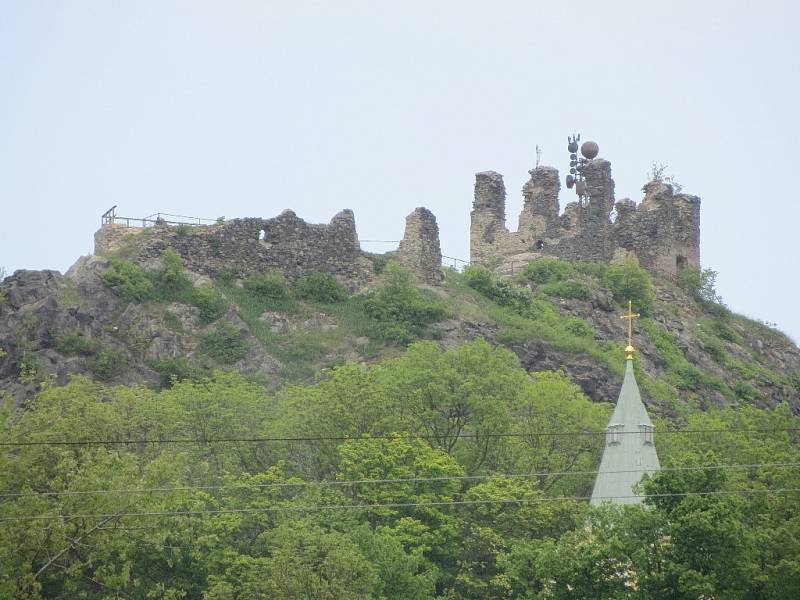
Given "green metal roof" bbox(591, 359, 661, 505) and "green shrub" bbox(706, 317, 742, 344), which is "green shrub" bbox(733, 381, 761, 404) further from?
"green metal roof" bbox(591, 359, 661, 505)

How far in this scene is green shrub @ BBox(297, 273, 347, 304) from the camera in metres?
66.2

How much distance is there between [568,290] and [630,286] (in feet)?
9.31

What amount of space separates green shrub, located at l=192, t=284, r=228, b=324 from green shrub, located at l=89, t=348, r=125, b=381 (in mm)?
4064

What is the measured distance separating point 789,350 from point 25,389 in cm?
3121

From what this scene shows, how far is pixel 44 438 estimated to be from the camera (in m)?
48.6

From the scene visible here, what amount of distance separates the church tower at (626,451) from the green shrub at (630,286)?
1920cm

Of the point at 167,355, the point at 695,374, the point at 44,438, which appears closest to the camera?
the point at 44,438

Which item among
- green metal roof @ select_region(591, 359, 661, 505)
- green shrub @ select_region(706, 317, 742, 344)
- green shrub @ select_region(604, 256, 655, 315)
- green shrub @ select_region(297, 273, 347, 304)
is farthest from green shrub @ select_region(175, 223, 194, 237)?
green shrub @ select_region(706, 317, 742, 344)

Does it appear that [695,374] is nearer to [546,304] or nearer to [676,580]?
[546,304]

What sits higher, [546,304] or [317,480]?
[546,304]

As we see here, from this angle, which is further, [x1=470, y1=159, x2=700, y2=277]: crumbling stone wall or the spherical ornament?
A: the spherical ornament

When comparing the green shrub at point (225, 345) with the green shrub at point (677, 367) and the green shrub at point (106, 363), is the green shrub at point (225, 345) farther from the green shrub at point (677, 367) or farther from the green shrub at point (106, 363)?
the green shrub at point (677, 367)

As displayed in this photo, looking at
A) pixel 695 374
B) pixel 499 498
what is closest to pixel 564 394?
pixel 499 498

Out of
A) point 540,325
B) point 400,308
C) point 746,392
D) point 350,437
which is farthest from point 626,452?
point 746,392
